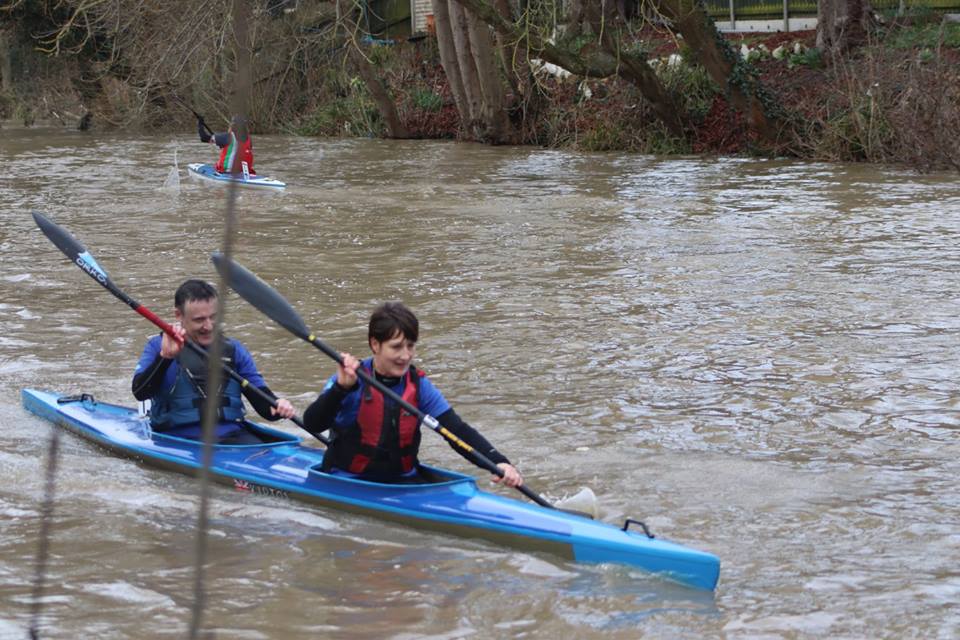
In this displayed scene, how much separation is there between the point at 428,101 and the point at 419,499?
69.8 feet

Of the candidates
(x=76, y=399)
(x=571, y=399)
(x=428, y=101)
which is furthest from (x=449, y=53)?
(x=76, y=399)

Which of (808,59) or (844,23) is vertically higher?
(844,23)

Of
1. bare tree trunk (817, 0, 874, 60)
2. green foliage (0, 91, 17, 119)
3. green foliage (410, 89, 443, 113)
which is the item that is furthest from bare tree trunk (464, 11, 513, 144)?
green foliage (0, 91, 17, 119)

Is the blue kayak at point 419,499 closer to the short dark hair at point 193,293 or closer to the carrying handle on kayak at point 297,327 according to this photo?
the carrying handle on kayak at point 297,327

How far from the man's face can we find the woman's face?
1.05 meters

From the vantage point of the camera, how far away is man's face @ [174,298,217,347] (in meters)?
5.72

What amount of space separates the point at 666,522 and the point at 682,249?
6.76 metres

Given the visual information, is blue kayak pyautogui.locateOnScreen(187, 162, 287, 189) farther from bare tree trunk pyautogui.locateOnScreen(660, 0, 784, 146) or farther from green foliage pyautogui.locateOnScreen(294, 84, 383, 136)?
green foliage pyautogui.locateOnScreen(294, 84, 383, 136)

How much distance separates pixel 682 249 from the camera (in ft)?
38.6

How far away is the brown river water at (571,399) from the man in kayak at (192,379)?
0.32 m

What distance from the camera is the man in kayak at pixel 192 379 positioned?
5.72m

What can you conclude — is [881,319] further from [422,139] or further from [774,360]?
[422,139]

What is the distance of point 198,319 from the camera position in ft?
18.8

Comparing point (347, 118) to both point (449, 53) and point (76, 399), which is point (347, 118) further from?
point (76, 399)
